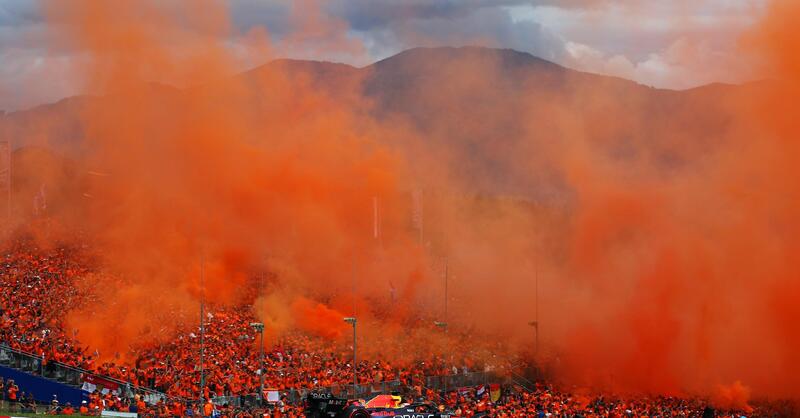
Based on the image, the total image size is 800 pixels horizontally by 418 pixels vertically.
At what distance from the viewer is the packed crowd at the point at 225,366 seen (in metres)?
34.0

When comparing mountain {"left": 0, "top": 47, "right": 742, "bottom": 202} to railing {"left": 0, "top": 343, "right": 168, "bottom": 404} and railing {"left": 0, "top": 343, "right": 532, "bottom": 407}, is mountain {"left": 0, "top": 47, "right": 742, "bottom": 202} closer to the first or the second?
railing {"left": 0, "top": 343, "right": 532, "bottom": 407}

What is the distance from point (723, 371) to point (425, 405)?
41.9ft

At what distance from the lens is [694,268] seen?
4447 cm

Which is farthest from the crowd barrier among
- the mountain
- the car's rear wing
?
the mountain

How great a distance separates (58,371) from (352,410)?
8923mm

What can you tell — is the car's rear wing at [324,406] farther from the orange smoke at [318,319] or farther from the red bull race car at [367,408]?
the orange smoke at [318,319]

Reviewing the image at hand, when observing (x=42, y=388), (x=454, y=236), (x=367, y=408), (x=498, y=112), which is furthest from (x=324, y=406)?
(x=498, y=112)

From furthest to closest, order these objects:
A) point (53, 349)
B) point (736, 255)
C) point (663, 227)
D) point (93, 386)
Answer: point (663, 227) < point (736, 255) < point (53, 349) < point (93, 386)

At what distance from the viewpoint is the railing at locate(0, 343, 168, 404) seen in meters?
33.0

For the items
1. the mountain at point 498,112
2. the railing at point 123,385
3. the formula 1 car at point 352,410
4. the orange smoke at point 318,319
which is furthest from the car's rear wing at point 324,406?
the mountain at point 498,112

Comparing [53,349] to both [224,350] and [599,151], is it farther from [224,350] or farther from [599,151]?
[599,151]

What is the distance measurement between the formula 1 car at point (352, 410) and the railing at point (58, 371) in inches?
174

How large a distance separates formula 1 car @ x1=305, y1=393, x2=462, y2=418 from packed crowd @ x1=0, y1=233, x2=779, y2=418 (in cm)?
57

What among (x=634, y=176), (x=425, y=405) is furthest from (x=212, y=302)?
(x=634, y=176)
